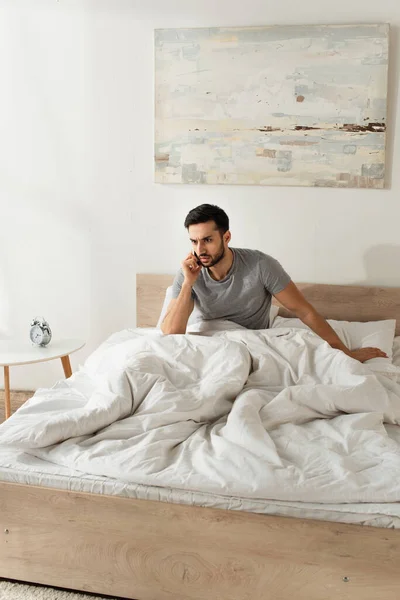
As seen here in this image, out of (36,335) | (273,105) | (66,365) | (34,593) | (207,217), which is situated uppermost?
(273,105)

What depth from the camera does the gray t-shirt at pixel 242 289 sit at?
298cm

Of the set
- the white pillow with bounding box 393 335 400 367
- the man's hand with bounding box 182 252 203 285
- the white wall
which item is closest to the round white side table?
the white wall

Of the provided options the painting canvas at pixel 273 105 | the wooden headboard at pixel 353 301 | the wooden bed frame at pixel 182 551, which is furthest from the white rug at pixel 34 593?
the painting canvas at pixel 273 105

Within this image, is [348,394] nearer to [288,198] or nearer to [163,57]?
[288,198]

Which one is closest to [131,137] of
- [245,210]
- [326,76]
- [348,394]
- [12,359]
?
[245,210]

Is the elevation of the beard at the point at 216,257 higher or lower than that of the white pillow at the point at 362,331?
higher

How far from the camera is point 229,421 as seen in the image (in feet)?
6.94

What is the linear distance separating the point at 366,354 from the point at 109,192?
1.51 m

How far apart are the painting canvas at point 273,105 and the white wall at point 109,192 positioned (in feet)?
0.21

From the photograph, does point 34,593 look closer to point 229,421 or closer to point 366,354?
point 229,421

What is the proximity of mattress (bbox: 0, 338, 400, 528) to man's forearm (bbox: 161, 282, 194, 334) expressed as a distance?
957 millimetres

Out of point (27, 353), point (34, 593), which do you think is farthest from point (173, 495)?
point (27, 353)

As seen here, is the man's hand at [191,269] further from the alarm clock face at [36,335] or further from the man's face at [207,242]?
the alarm clock face at [36,335]

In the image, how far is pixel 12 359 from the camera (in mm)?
3229
